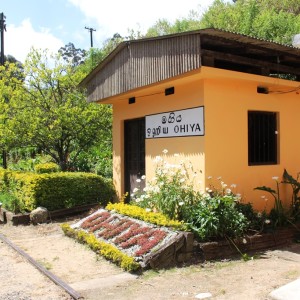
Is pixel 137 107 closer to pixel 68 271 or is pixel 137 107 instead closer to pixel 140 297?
pixel 68 271

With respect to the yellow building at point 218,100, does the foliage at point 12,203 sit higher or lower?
lower

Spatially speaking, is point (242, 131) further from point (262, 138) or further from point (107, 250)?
point (107, 250)

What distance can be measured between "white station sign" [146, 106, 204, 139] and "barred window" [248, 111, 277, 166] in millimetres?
1269

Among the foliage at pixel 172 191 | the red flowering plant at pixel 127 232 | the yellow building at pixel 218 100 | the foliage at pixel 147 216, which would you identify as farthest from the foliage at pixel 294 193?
the red flowering plant at pixel 127 232

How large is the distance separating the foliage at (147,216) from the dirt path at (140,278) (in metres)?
0.85

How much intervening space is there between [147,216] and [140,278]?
5.78 feet

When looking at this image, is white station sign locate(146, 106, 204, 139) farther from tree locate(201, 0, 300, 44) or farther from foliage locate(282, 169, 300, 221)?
tree locate(201, 0, 300, 44)

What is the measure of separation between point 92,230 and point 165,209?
157cm

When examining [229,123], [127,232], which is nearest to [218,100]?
[229,123]

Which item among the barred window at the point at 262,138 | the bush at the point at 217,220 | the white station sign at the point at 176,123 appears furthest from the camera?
the barred window at the point at 262,138

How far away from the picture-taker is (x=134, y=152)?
10.4m

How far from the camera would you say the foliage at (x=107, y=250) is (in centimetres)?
586

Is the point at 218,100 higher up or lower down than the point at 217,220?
higher up

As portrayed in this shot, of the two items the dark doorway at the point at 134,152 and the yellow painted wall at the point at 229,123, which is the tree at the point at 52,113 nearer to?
the dark doorway at the point at 134,152
